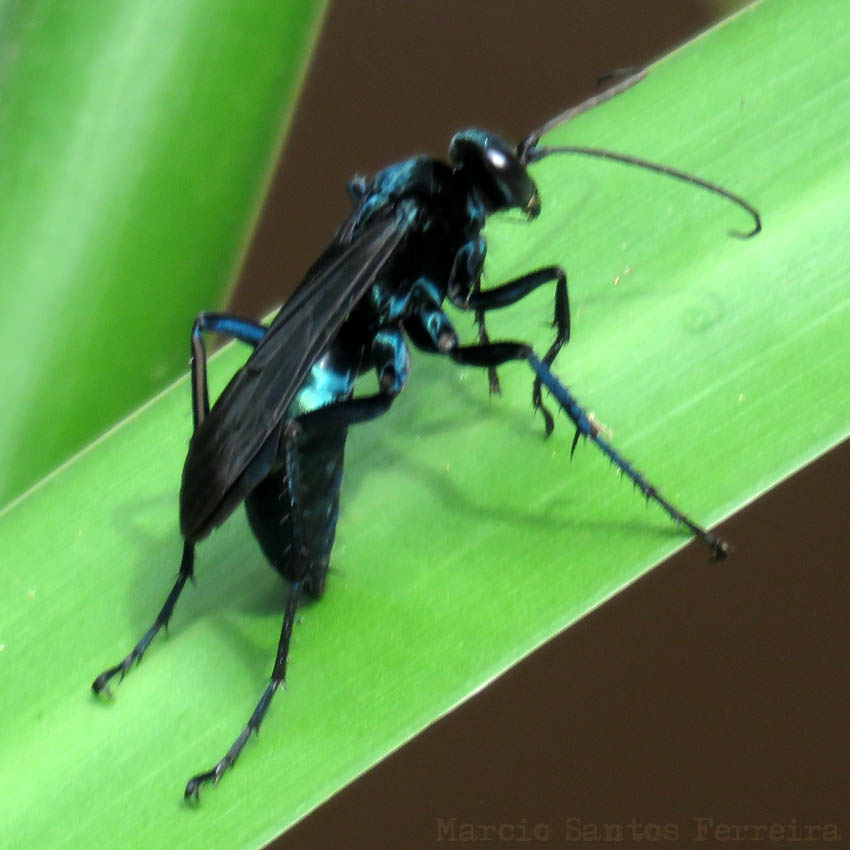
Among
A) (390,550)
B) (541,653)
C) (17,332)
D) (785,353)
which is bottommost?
(541,653)

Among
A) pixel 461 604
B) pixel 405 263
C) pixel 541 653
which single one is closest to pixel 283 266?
pixel 541 653

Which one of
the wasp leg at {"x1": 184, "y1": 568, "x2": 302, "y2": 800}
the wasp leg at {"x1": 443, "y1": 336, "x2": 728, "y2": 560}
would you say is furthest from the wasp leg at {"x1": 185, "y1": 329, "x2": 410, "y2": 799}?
the wasp leg at {"x1": 443, "y1": 336, "x2": 728, "y2": 560}

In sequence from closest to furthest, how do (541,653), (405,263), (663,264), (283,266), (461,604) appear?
(461,604), (663,264), (405,263), (541,653), (283,266)

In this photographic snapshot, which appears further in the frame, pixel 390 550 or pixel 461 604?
pixel 390 550

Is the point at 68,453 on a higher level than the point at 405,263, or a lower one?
higher

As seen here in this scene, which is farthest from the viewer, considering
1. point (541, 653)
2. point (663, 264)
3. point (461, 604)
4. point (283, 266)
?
point (283, 266)

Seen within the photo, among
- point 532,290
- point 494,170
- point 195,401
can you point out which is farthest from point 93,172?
point 532,290

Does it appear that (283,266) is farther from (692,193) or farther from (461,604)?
(461,604)
